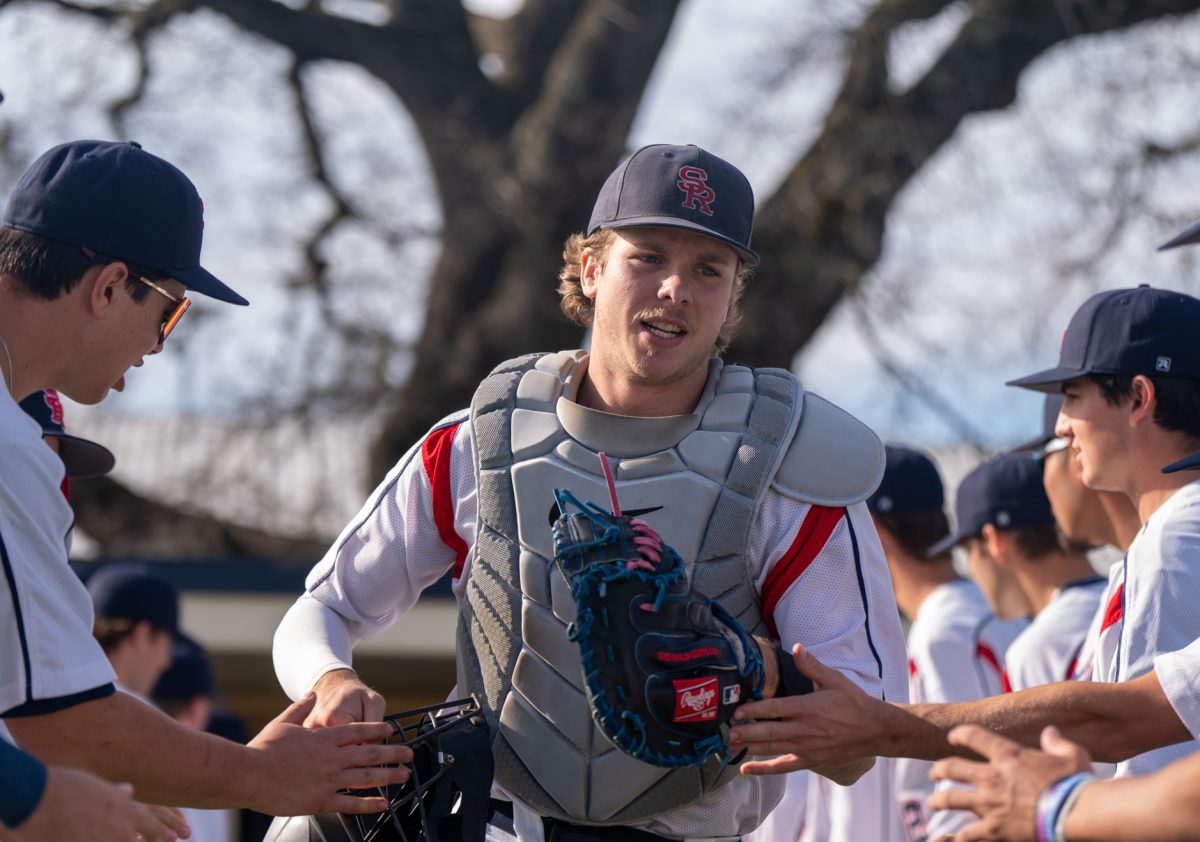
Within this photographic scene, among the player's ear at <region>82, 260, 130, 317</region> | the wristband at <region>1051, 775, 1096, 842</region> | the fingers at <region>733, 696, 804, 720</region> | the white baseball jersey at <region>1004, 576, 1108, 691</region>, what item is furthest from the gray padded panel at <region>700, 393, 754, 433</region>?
the white baseball jersey at <region>1004, 576, 1108, 691</region>

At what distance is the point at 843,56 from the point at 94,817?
10913 millimetres

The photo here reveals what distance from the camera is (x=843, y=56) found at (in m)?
12.5

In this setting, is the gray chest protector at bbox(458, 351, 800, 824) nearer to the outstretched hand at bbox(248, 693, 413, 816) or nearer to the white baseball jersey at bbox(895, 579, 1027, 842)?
the outstretched hand at bbox(248, 693, 413, 816)

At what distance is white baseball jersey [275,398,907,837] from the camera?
343 cm

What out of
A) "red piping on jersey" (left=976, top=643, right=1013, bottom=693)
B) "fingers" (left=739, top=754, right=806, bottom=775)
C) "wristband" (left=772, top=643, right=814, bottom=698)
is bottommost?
"fingers" (left=739, top=754, right=806, bottom=775)

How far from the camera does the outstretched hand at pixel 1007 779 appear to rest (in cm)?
264

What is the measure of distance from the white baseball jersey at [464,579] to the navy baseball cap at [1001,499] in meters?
2.70

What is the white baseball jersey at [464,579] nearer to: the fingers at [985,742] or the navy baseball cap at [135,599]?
the fingers at [985,742]

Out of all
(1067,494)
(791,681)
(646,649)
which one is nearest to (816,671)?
(791,681)

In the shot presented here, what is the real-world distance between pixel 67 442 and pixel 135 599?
1456 millimetres

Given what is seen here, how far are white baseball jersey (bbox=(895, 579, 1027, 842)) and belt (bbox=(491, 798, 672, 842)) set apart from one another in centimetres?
230

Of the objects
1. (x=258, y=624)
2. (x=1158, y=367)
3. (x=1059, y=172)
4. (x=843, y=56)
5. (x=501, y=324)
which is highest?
(x=843, y=56)

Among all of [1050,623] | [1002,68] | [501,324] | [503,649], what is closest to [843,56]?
[1002,68]

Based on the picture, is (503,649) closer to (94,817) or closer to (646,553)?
(646,553)
